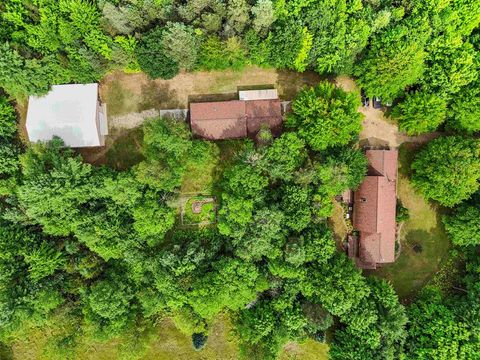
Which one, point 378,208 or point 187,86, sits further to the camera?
point 187,86

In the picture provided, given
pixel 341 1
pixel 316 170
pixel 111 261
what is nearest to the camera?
pixel 341 1

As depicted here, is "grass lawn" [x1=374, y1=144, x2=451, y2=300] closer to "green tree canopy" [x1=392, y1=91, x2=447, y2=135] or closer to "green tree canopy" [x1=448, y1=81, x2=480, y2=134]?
"green tree canopy" [x1=392, y1=91, x2=447, y2=135]

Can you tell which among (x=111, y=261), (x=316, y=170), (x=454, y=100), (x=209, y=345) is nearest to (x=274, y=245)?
(x=316, y=170)

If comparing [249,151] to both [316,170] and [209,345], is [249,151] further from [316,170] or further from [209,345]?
[209,345]

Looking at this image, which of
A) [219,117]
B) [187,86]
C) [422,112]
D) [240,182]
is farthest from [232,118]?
[422,112]

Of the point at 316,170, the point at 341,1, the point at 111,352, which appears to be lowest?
the point at 111,352

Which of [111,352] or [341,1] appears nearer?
[341,1]

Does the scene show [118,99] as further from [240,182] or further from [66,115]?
[240,182]
